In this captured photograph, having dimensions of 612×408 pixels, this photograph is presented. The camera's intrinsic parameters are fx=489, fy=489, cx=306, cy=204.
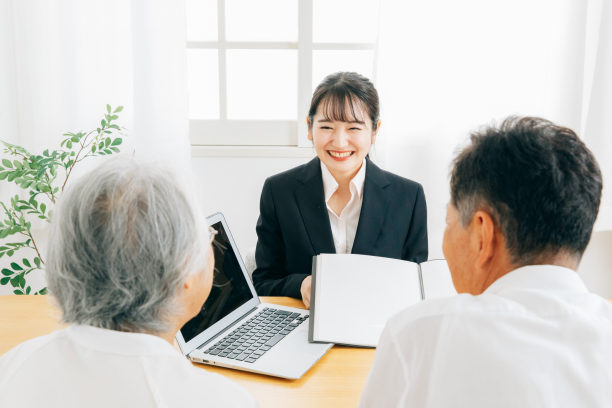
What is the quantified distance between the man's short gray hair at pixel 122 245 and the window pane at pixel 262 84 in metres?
2.09

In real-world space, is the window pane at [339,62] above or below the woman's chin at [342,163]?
above

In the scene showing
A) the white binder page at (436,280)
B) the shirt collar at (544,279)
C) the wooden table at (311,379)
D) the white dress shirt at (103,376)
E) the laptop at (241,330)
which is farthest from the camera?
the white binder page at (436,280)

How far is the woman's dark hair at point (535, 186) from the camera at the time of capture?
72cm

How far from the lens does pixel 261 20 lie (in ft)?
8.70

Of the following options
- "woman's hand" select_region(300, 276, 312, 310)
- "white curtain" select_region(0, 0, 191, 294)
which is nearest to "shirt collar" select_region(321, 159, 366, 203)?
"woman's hand" select_region(300, 276, 312, 310)

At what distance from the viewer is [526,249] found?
29.6 inches

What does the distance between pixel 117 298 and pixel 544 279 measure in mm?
615

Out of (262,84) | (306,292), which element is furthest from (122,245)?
(262,84)

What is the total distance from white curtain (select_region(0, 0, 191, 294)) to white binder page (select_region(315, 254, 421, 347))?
1.46 meters

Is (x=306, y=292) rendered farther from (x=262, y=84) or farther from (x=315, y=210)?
(x=262, y=84)

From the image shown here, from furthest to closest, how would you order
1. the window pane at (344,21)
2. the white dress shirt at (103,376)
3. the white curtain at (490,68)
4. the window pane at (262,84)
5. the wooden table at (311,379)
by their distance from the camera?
the window pane at (262,84) < the window pane at (344,21) < the white curtain at (490,68) < the wooden table at (311,379) < the white dress shirt at (103,376)

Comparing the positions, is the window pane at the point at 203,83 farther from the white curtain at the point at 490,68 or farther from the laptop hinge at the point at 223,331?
the laptop hinge at the point at 223,331

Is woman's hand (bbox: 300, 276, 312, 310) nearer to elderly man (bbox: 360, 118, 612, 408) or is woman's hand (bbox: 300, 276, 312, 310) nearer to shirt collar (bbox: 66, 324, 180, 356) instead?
elderly man (bbox: 360, 118, 612, 408)

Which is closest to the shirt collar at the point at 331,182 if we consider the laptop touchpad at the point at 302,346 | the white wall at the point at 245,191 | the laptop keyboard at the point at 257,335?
the laptop keyboard at the point at 257,335
